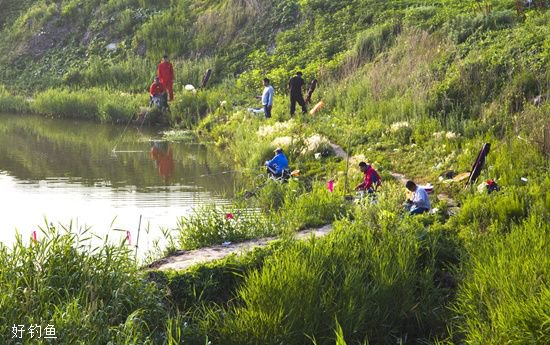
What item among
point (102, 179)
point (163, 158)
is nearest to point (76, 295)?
point (102, 179)

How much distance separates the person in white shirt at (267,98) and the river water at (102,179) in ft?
5.66

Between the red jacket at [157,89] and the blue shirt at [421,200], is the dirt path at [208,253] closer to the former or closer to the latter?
the blue shirt at [421,200]

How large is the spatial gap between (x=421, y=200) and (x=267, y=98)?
9.84 m

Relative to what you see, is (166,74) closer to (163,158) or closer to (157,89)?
(157,89)

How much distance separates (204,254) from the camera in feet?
34.1

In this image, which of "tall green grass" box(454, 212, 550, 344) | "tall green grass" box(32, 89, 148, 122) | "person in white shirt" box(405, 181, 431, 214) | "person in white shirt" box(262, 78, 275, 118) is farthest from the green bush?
"tall green grass" box(454, 212, 550, 344)

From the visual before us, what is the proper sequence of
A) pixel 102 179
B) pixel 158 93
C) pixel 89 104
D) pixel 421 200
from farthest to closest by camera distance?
pixel 89 104, pixel 158 93, pixel 102 179, pixel 421 200

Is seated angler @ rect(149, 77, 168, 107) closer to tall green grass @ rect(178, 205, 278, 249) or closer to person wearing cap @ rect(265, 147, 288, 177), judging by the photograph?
person wearing cap @ rect(265, 147, 288, 177)

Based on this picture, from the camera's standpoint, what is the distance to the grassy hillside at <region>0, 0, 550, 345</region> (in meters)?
8.01

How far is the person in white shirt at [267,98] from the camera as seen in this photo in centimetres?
2109

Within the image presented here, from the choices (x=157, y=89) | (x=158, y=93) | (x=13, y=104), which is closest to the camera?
(x=157, y=89)

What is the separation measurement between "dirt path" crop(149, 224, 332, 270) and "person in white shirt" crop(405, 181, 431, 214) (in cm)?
157

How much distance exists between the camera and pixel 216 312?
27.2 ft

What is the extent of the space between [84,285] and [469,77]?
40.4 feet
